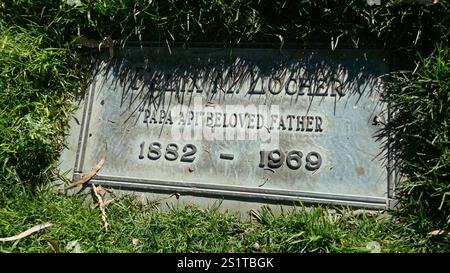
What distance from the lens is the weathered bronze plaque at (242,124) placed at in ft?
9.23

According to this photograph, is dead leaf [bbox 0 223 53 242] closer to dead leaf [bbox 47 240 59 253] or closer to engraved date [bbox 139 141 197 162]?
dead leaf [bbox 47 240 59 253]

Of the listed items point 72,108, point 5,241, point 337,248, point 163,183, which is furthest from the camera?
point 72,108

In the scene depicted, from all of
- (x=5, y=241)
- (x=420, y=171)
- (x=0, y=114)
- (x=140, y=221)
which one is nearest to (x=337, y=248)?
(x=420, y=171)

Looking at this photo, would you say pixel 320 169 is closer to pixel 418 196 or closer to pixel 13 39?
pixel 418 196

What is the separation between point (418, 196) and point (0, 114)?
2.48 metres

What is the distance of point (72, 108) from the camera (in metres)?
3.22

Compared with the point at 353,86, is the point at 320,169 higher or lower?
lower

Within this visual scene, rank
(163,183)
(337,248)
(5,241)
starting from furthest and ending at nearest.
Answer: (163,183), (5,241), (337,248)

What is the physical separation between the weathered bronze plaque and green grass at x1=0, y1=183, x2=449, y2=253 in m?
0.12

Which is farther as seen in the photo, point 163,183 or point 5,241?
point 163,183

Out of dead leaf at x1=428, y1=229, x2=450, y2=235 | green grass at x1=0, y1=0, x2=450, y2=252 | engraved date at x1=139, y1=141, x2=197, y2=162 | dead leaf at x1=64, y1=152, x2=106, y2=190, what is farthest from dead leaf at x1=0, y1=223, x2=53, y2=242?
dead leaf at x1=428, y1=229, x2=450, y2=235

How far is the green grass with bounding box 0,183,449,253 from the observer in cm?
262

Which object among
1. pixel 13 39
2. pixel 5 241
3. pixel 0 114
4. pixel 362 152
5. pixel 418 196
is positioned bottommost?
pixel 5 241

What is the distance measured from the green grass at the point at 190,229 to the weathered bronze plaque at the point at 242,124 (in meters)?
0.12
